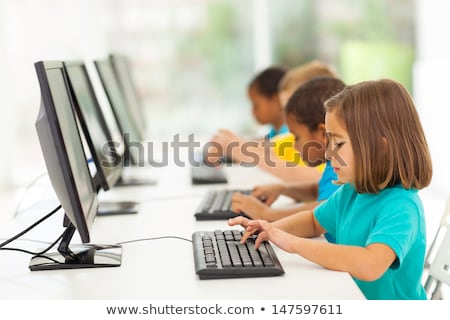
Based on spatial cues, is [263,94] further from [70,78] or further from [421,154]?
[421,154]

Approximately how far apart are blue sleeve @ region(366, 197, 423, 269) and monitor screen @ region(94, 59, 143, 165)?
54.1 inches

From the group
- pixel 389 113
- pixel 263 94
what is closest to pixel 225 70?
pixel 263 94

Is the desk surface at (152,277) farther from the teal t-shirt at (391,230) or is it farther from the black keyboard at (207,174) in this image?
the black keyboard at (207,174)

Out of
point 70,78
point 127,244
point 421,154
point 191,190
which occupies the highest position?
point 70,78

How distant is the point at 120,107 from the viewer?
2.92m

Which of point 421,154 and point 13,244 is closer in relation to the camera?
point 421,154

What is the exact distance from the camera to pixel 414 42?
657cm

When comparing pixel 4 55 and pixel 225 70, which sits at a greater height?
pixel 4 55

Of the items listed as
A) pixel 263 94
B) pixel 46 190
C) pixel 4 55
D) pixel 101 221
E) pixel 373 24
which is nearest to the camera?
pixel 101 221

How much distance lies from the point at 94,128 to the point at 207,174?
922mm

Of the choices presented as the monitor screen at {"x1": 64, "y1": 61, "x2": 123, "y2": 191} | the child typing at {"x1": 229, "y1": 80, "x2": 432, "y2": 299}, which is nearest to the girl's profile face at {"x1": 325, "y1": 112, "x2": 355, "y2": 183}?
the child typing at {"x1": 229, "y1": 80, "x2": 432, "y2": 299}

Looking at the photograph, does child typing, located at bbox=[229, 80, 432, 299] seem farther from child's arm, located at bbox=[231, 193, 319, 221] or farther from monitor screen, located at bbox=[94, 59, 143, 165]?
monitor screen, located at bbox=[94, 59, 143, 165]

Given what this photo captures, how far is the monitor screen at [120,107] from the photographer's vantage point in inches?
107

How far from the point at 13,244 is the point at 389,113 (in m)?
1.02
